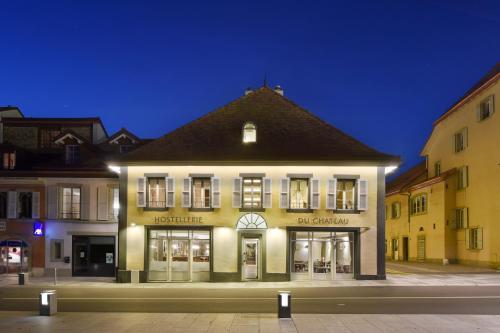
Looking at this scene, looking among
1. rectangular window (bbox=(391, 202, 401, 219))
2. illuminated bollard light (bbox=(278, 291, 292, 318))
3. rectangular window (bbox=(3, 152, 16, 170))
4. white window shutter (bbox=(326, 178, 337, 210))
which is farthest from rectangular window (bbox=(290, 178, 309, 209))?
rectangular window (bbox=(391, 202, 401, 219))

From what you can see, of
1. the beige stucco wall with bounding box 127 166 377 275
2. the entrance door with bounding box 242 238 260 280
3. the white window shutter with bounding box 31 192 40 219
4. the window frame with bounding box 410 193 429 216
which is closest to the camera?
the beige stucco wall with bounding box 127 166 377 275

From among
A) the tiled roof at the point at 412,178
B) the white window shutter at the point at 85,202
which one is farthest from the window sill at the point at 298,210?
the tiled roof at the point at 412,178

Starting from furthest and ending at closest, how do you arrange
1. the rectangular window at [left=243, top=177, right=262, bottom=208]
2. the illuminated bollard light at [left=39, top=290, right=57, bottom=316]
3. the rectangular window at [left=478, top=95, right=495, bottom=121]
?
the rectangular window at [left=478, top=95, right=495, bottom=121]
the rectangular window at [left=243, top=177, right=262, bottom=208]
the illuminated bollard light at [left=39, top=290, right=57, bottom=316]

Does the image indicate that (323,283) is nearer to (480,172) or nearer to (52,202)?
(480,172)

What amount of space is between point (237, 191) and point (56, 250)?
1279 cm

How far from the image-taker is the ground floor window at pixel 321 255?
95.6 feet

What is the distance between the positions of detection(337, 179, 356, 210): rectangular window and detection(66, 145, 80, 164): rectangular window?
55.6 feet

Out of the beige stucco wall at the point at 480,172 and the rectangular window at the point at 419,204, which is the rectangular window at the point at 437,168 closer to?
the beige stucco wall at the point at 480,172

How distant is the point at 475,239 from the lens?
37.0m

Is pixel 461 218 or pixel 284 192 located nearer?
pixel 284 192

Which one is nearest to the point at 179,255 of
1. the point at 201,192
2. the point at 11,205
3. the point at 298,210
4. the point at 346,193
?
the point at 201,192

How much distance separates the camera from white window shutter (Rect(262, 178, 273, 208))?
1142 inches

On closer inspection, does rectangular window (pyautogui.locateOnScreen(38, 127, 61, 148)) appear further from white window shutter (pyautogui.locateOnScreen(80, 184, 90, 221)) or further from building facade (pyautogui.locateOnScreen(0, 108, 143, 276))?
white window shutter (pyautogui.locateOnScreen(80, 184, 90, 221))

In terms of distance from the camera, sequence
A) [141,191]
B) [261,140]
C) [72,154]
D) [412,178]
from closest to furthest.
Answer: [141,191] < [261,140] < [72,154] < [412,178]
